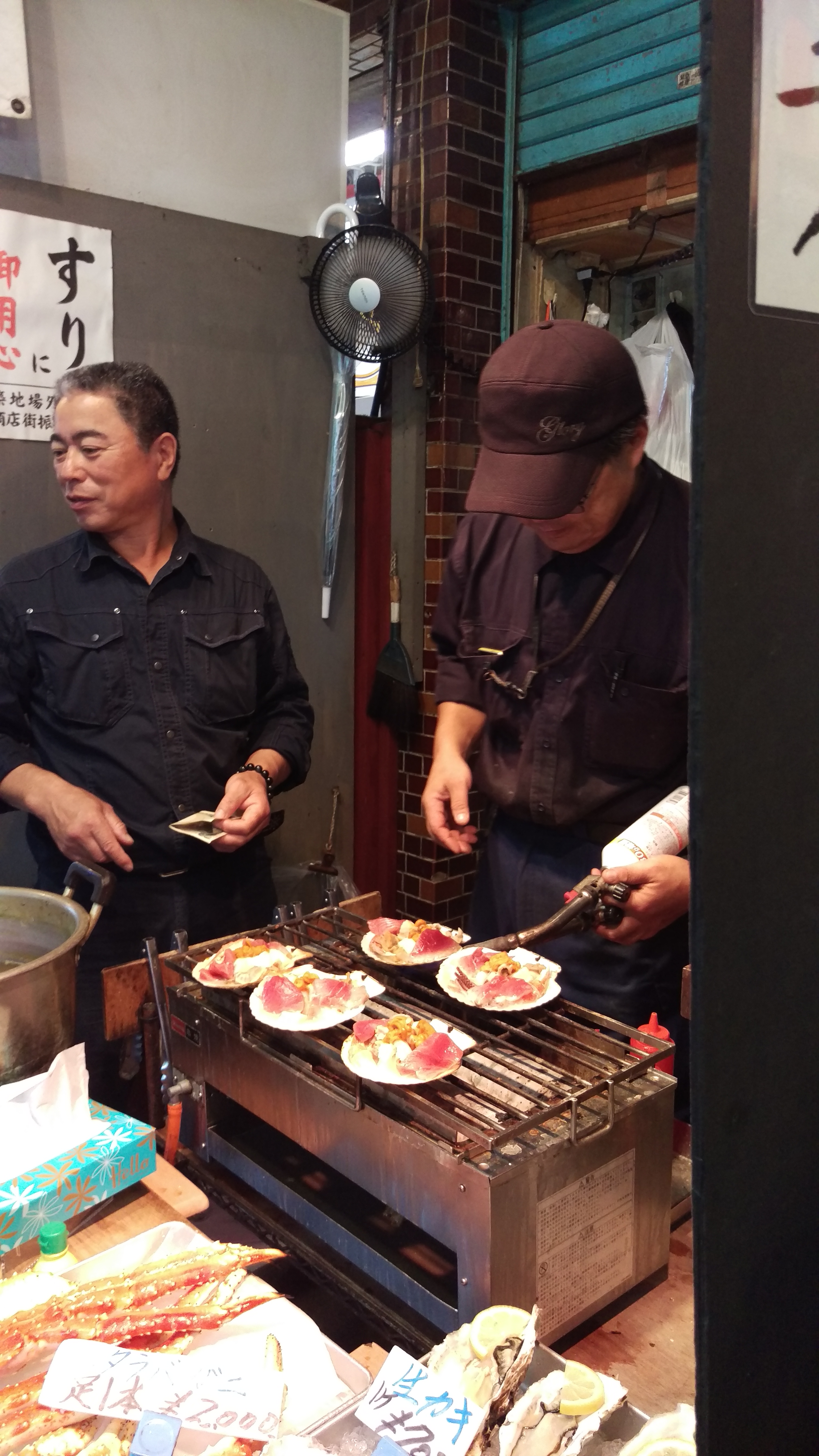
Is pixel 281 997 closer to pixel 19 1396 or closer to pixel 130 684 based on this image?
pixel 19 1396

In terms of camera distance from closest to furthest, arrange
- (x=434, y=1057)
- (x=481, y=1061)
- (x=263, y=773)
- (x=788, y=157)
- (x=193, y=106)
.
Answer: (x=788, y=157) → (x=434, y=1057) → (x=481, y=1061) → (x=263, y=773) → (x=193, y=106)

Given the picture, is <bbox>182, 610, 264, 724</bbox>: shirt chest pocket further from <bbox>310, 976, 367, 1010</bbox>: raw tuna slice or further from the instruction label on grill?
the instruction label on grill

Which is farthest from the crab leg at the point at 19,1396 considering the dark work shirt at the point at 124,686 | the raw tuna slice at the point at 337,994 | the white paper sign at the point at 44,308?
the white paper sign at the point at 44,308

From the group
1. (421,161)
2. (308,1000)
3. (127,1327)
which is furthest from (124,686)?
(421,161)

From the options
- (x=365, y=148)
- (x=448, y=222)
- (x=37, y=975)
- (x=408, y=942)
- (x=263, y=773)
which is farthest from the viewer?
(x=365, y=148)

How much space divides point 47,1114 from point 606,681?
A: 55.0 inches

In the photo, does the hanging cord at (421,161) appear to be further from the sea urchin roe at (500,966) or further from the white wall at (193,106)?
the sea urchin roe at (500,966)

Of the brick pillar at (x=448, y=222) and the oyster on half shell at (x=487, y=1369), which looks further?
the brick pillar at (x=448, y=222)

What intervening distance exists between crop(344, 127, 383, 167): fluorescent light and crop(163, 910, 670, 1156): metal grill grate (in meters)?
4.26

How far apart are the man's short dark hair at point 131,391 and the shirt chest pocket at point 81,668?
500 mm

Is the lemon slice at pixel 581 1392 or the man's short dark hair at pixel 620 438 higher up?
the man's short dark hair at pixel 620 438

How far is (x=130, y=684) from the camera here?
2.68 m

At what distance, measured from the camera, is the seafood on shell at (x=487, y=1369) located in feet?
3.17

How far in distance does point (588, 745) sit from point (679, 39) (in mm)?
2864
